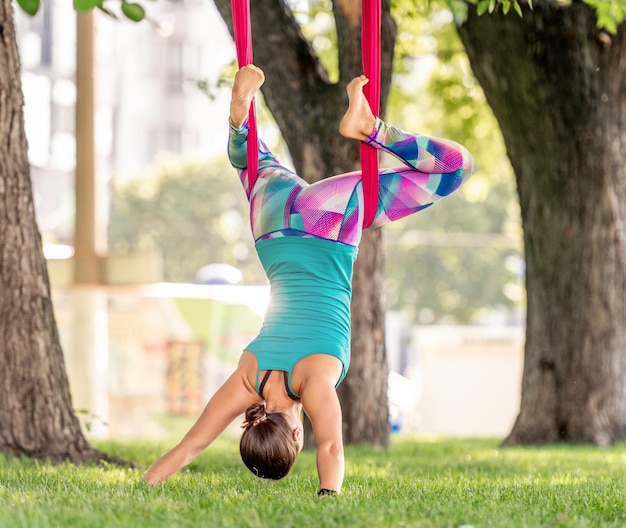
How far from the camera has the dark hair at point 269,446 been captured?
475 centimetres

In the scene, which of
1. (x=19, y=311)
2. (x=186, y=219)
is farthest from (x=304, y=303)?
(x=186, y=219)

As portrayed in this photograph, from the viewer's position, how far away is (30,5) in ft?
19.2

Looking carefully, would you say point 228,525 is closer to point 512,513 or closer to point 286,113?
point 512,513

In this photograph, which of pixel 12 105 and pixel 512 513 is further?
pixel 12 105

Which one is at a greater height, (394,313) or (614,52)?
(614,52)

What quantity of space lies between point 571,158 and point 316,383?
5.60 metres

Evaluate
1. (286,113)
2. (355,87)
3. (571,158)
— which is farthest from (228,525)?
(571,158)

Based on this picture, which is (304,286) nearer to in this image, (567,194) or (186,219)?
(567,194)

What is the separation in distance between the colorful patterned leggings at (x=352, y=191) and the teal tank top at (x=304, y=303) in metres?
0.07

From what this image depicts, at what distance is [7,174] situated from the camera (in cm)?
639

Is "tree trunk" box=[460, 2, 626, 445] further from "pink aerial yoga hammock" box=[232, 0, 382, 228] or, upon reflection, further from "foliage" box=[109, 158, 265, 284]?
"foliage" box=[109, 158, 265, 284]

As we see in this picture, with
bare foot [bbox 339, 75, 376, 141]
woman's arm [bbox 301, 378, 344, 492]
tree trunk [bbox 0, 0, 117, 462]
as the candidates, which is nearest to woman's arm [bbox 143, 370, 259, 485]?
woman's arm [bbox 301, 378, 344, 492]

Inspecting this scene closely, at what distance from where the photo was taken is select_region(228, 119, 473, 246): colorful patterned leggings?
17.3ft

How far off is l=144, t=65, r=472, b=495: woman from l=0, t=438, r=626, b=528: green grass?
0.23 metres
